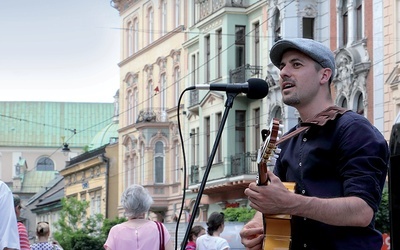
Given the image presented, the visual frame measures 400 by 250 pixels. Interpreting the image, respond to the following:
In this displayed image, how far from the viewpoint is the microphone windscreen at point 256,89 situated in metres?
7.86

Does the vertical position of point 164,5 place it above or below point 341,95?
above

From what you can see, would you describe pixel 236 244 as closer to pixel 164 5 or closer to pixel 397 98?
pixel 397 98

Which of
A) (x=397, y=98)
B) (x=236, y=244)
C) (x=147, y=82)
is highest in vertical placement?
(x=147, y=82)

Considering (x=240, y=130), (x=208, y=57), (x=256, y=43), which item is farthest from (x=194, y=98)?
(x=256, y=43)

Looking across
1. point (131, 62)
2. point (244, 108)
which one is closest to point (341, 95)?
point (244, 108)

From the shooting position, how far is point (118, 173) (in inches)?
2667

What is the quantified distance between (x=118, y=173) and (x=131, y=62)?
6459 mm

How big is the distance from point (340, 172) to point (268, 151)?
0.40 meters

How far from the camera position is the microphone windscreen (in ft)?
25.8

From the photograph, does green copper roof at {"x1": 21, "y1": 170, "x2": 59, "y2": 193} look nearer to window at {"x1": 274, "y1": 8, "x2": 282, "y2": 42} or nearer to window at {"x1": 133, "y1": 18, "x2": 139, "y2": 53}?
window at {"x1": 133, "y1": 18, "x2": 139, "y2": 53}

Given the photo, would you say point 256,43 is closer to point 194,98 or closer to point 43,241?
point 194,98

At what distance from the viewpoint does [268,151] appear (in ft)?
16.7

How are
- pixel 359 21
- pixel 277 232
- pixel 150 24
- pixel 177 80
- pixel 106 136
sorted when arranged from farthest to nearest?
pixel 106 136, pixel 150 24, pixel 177 80, pixel 359 21, pixel 277 232

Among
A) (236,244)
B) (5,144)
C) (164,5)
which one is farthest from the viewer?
(5,144)
